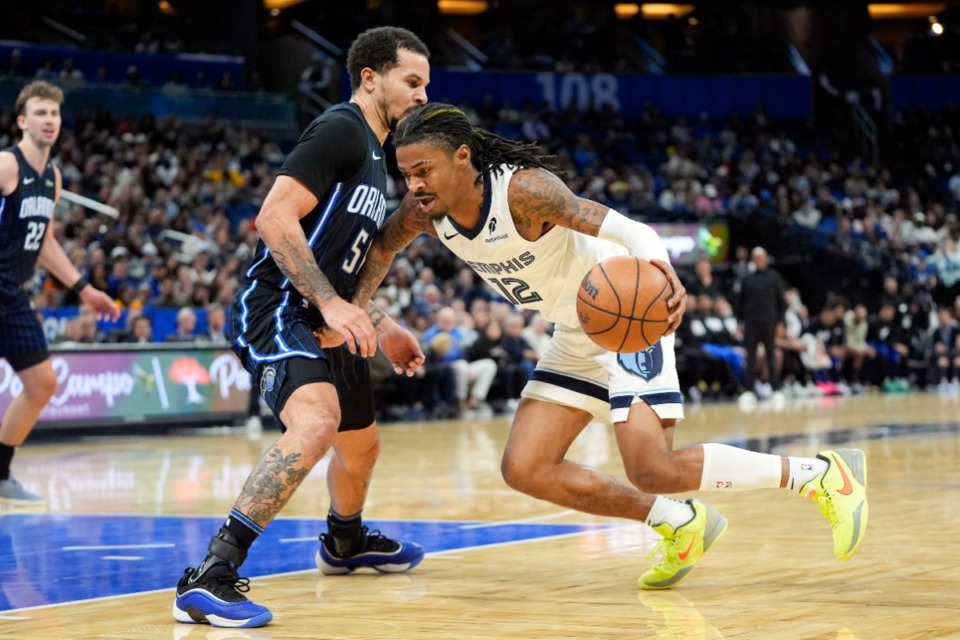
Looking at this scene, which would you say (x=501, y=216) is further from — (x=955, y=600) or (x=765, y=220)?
(x=765, y=220)

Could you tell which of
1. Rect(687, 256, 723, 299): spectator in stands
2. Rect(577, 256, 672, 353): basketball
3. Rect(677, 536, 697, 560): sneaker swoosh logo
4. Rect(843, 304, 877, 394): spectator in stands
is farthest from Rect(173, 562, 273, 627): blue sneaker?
Rect(843, 304, 877, 394): spectator in stands

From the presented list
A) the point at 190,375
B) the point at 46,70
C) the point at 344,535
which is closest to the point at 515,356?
the point at 190,375

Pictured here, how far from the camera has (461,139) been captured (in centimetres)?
478

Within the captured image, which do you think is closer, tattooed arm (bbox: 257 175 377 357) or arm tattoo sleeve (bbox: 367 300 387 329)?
tattooed arm (bbox: 257 175 377 357)

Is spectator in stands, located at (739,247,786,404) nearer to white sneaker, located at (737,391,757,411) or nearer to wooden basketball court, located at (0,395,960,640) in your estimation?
white sneaker, located at (737,391,757,411)

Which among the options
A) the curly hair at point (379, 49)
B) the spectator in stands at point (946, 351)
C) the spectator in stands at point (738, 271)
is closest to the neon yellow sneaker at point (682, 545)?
the curly hair at point (379, 49)

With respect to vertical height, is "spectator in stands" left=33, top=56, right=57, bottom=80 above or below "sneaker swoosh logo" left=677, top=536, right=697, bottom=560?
above

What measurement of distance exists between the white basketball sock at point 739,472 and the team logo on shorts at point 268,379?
1.58 metres

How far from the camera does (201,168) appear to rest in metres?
20.8

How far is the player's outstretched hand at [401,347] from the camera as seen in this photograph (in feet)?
17.2

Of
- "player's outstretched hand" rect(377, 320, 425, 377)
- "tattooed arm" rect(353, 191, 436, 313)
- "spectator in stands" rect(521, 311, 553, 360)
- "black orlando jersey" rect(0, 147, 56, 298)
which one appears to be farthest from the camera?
"spectator in stands" rect(521, 311, 553, 360)

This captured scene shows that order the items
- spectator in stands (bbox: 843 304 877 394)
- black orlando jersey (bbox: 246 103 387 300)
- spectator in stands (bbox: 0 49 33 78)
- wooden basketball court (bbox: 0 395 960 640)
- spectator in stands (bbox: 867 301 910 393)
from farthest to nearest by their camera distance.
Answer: spectator in stands (bbox: 0 49 33 78) → spectator in stands (bbox: 867 301 910 393) → spectator in stands (bbox: 843 304 877 394) → black orlando jersey (bbox: 246 103 387 300) → wooden basketball court (bbox: 0 395 960 640)

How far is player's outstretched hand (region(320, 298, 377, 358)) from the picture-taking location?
4363mm

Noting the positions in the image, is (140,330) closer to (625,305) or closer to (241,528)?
(241,528)
